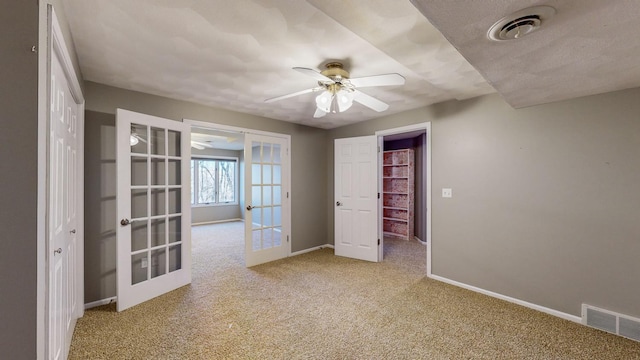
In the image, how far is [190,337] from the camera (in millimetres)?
2064

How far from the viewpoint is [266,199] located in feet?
13.2

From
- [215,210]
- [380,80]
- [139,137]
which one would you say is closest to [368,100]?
[380,80]

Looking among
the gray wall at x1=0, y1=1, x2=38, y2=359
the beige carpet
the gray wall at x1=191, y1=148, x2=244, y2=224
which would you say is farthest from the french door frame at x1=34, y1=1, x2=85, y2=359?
the gray wall at x1=191, y1=148, x2=244, y2=224

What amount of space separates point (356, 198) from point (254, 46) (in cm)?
283

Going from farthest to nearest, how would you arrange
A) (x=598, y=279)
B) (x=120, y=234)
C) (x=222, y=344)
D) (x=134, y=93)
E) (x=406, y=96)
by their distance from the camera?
1. (x=406, y=96)
2. (x=134, y=93)
3. (x=120, y=234)
4. (x=598, y=279)
5. (x=222, y=344)

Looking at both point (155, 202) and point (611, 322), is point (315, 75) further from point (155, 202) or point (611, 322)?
point (611, 322)

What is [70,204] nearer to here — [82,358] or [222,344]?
[82,358]

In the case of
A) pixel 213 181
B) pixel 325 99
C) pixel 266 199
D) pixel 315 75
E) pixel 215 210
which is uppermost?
pixel 315 75

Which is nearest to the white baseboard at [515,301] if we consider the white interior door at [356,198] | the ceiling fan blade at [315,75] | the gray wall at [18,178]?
the white interior door at [356,198]

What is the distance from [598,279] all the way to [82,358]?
4219 millimetres

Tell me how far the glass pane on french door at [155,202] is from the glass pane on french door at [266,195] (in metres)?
1.07

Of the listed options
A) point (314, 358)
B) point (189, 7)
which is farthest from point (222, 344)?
point (189, 7)

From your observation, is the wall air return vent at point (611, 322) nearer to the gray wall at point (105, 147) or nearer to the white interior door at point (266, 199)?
the white interior door at point (266, 199)

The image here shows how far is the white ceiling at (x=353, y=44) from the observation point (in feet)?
3.98
